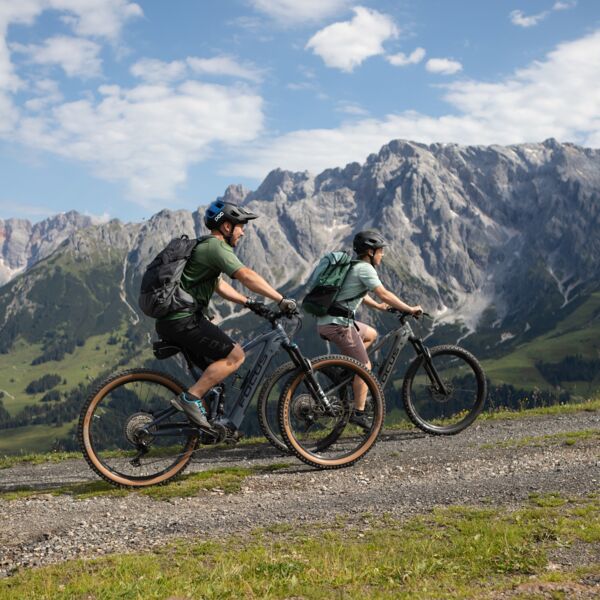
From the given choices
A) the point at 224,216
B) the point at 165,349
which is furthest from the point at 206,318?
the point at 224,216

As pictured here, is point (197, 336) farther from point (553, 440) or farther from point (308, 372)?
point (553, 440)

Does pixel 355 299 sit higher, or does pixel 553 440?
pixel 355 299

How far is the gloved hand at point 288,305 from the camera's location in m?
9.66

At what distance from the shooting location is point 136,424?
9938 millimetres

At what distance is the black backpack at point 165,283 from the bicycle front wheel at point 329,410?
2704mm

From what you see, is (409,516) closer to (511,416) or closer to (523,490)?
(523,490)

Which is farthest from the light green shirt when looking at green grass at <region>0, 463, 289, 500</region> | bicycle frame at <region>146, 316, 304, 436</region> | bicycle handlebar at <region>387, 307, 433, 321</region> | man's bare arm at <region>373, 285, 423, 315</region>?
green grass at <region>0, 463, 289, 500</region>

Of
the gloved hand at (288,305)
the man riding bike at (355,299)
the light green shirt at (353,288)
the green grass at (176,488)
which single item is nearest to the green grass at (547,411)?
the man riding bike at (355,299)

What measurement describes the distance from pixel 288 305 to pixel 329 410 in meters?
2.58

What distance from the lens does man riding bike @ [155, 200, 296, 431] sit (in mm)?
9469

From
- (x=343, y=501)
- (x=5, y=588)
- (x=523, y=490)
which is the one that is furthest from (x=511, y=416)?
(x=5, y=588)

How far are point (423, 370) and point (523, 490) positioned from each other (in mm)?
5105

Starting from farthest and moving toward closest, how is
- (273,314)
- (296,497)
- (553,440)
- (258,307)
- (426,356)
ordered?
(426,356) < (553,440) < (273,314) < (258,307) < (296,497)

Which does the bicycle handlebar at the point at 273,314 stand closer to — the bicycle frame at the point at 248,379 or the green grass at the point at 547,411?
the bicycle frame at the point at 248,379
